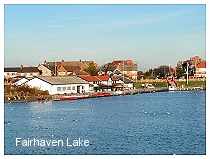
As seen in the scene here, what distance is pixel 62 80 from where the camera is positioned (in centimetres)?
603

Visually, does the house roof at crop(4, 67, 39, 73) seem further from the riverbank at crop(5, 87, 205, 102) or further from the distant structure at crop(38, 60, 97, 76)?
the riverbank at crop(5, 87, 205, 102)

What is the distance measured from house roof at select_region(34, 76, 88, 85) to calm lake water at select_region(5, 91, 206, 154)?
0.41 feet

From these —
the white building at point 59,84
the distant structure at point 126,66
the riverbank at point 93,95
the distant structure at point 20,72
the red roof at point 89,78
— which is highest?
the distant structure at point 126,66

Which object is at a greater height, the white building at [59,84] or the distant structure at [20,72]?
the distant structure at [20,72]

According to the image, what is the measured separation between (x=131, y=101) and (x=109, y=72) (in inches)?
9.0

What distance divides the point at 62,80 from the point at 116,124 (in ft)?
1.44

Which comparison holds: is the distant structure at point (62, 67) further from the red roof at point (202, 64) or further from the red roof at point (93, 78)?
the red roof at point (202, 64)

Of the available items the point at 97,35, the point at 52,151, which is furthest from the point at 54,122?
the point at 97,35

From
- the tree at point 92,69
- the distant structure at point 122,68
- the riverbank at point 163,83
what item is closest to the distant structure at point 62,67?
the tree at point 92,69

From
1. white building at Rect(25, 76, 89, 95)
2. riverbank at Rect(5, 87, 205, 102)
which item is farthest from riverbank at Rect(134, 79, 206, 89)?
white building at Rect(25, 76, 89, 95)

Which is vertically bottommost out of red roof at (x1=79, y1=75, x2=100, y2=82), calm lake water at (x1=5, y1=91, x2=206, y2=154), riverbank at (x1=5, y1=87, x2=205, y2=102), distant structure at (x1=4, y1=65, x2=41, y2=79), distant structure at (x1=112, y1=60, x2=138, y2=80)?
calm lake water at (x1=5, y1=91, x2=206, y2=154)

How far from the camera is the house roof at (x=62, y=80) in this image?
602 centimetres

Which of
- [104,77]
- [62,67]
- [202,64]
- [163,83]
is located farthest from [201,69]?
[62,67]

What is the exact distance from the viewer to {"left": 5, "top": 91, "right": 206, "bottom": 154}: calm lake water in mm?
5906
